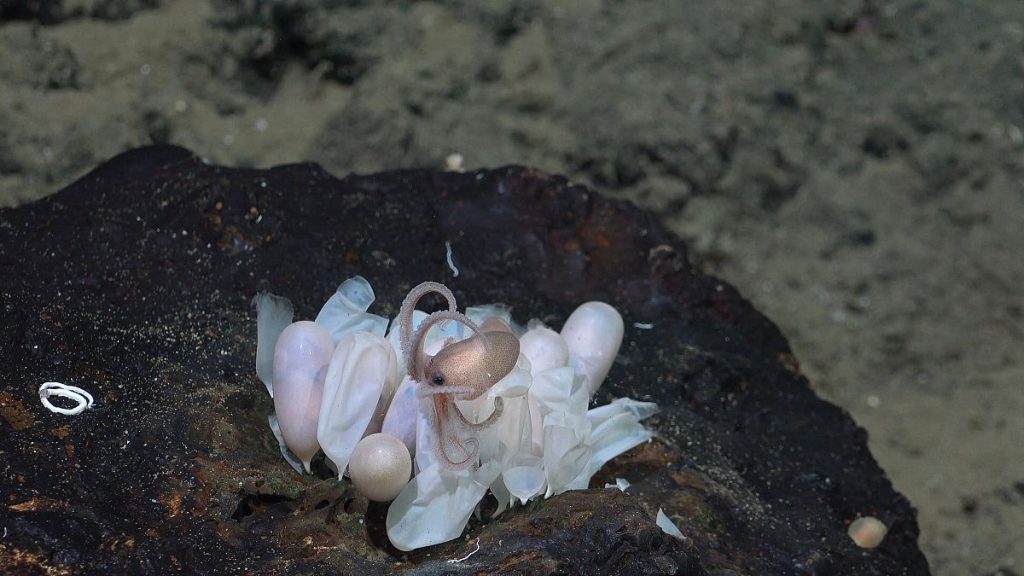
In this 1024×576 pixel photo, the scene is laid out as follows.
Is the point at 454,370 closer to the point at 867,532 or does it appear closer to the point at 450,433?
the point at 450,433

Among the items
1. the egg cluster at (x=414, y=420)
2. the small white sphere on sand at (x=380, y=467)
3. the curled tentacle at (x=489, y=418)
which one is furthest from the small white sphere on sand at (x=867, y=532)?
the small white sphere on sand at (x=380, y=467)

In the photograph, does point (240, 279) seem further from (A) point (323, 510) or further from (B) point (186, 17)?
(B) point (186, 17)

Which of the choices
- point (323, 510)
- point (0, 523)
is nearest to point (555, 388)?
point (323, 510)

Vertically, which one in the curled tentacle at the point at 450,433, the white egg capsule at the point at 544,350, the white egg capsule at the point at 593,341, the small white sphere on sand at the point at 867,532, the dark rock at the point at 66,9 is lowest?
the small white sphere on sand at the point at 867,532

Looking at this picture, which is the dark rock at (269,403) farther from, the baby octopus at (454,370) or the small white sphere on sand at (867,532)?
the baby octopus at (454,370)

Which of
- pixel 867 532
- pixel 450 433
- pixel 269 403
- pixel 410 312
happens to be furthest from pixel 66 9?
pixel 867 532

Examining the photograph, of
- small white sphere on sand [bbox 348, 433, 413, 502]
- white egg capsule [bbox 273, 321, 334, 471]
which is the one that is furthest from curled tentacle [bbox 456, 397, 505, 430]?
white egg capsule [bbox 273, 321, 334, 471]
